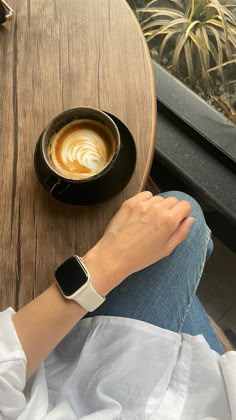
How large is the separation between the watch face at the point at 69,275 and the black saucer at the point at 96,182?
0.27 feet

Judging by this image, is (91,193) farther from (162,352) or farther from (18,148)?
(162,352)

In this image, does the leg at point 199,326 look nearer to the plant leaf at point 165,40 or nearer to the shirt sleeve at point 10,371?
the shirt sleeve at point 10,371

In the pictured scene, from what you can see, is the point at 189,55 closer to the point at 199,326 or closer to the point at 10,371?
the point at 199,326

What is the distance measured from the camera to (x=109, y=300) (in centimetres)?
78

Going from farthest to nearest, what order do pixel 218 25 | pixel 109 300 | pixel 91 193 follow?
pixel 218 25 → pixel 109 300 → pixel 91 193

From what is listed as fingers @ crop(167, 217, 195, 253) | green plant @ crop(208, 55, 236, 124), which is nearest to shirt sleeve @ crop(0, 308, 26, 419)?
fingers @ crop(167, 217, 195, 253)

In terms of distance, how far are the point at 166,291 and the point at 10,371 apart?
11.6 inches

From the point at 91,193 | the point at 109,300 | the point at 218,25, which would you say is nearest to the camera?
the point at 91,193

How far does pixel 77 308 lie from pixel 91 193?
0.53 feet

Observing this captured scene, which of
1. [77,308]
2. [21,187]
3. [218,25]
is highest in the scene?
[218,25]

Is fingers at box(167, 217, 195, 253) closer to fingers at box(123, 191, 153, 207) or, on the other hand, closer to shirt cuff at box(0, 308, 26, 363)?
fingers at box(123, 191, 153, 207)

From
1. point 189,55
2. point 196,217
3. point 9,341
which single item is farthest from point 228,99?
point 9,341

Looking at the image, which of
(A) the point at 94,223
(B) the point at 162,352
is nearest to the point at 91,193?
(A) the point at 94,223

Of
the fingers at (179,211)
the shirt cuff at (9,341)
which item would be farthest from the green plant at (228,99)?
the shirt cuff at (9,341)
